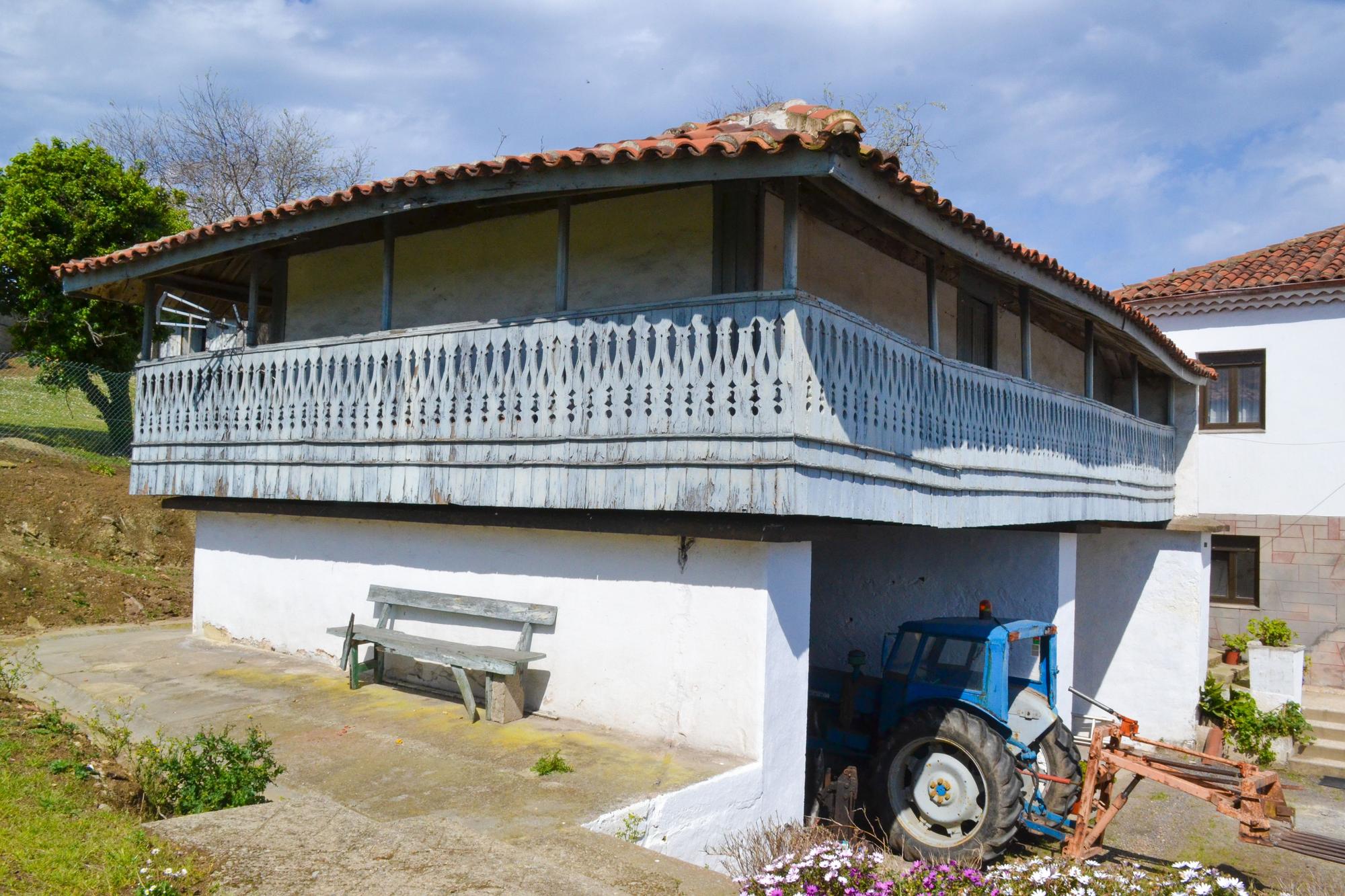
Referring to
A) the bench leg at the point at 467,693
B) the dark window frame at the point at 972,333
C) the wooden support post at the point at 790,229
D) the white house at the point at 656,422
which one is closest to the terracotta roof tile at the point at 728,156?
the white house at the point at 656,422

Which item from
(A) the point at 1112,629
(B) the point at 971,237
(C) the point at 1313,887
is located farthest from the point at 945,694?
(A) the point at 1112,629

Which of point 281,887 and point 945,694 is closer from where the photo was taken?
point 281,887

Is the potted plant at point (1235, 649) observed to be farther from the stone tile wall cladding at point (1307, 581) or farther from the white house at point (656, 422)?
the white house at point (656, 422)

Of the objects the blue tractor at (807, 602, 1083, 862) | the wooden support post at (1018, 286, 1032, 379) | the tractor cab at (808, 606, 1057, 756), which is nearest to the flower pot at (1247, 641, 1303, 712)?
the tractor cab at (808, 606, 1057, 756)

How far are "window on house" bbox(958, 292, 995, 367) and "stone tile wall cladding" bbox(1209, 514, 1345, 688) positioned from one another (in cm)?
621

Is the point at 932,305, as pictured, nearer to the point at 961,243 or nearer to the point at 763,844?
the point at 961,243

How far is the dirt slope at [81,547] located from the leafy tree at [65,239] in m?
2.59

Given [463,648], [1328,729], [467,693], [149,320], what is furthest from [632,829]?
[1328,729]

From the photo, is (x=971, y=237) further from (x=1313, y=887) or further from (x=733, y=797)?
(x=1313, y=887)

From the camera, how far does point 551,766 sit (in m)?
6.57

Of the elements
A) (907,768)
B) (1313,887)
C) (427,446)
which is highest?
(427,446)

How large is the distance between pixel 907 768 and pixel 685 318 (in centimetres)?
447

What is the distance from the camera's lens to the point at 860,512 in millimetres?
7355

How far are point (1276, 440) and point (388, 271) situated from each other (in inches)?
556
